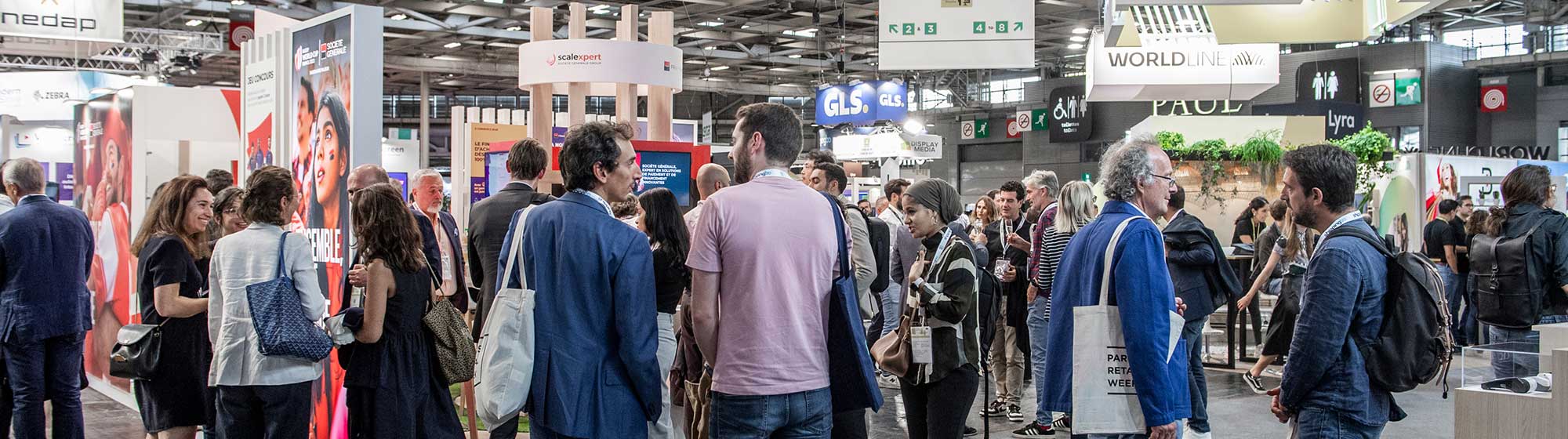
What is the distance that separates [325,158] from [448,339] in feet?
4.50

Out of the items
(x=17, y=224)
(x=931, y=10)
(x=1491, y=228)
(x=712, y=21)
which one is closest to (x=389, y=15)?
(x=712, y=21)

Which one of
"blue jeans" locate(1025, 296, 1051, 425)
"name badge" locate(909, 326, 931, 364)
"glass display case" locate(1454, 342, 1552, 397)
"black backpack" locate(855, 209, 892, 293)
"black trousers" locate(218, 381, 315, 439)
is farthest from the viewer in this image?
"blue jeans" locate(1025, 296, 1051, 425)

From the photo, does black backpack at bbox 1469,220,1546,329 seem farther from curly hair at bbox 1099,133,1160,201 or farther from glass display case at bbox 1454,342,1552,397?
curly hair at bbox 1099,133,1160,201

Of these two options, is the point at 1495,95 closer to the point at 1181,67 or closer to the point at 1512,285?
the point at 1181,67

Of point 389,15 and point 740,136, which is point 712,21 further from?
point 740,136

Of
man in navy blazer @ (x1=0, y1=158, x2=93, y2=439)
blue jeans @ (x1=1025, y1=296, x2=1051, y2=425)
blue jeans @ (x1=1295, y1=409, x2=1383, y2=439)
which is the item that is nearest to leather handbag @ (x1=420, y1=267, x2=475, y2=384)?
man in navy blazer @ (x1=0, y1=158, x2=93, y2=439)

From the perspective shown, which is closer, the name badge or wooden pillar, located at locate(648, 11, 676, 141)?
the name badge

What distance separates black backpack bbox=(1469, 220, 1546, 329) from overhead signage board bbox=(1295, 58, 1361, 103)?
16882 mm

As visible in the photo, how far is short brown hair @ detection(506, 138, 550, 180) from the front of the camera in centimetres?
469

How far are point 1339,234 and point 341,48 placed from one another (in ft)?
12.2

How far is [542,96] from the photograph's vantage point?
7.83m

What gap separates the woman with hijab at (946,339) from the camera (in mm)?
3916

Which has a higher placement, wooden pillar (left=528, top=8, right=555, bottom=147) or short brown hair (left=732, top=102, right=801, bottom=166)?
wooden pillar (left=528, top=8, right=555, bottom=147)

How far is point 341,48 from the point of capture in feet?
15.3
